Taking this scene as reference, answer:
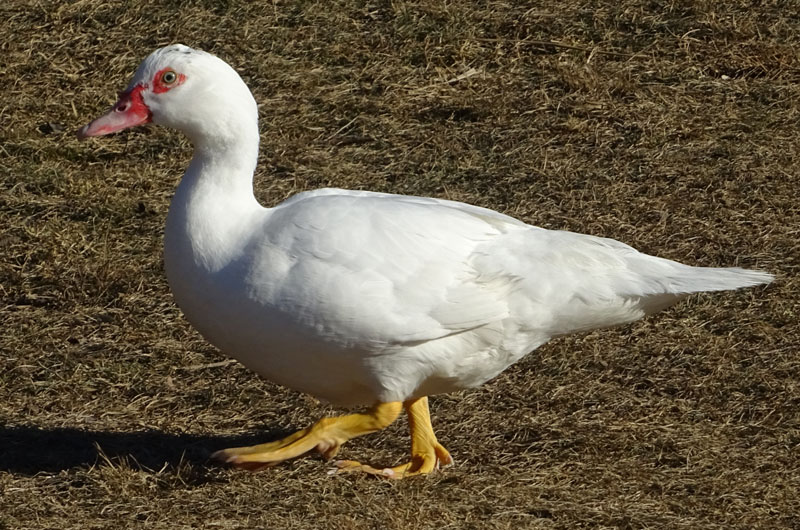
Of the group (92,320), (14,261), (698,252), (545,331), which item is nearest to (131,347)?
(92,320)

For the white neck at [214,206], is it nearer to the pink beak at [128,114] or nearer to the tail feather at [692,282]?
the pink beak at [128,114]

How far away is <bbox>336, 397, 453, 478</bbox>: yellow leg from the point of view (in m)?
4.50

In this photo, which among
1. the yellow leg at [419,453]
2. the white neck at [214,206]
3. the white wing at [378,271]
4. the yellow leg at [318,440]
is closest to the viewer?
the white wing at [378,271]

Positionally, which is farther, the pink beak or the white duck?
the pink beak

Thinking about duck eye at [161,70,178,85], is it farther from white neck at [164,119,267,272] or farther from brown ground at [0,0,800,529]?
brown ground at [0,0,800,529]

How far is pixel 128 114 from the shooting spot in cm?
444

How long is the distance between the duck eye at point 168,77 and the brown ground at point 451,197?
4.27 ft

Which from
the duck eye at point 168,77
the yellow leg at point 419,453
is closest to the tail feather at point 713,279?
the yellow leg at point 419,453

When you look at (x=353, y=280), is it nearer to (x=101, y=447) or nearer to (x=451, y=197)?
(x=101, y=447)

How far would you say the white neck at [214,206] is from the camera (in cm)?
421

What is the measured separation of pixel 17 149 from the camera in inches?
274

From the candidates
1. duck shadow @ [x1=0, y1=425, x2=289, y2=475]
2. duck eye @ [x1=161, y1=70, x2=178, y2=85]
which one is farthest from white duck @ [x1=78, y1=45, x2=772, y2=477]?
duck shadow @ [x1=0, y1=425, x2=289, y2=475]

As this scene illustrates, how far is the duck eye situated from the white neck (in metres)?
0.20

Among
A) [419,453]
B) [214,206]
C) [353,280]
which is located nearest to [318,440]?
[419,453]
